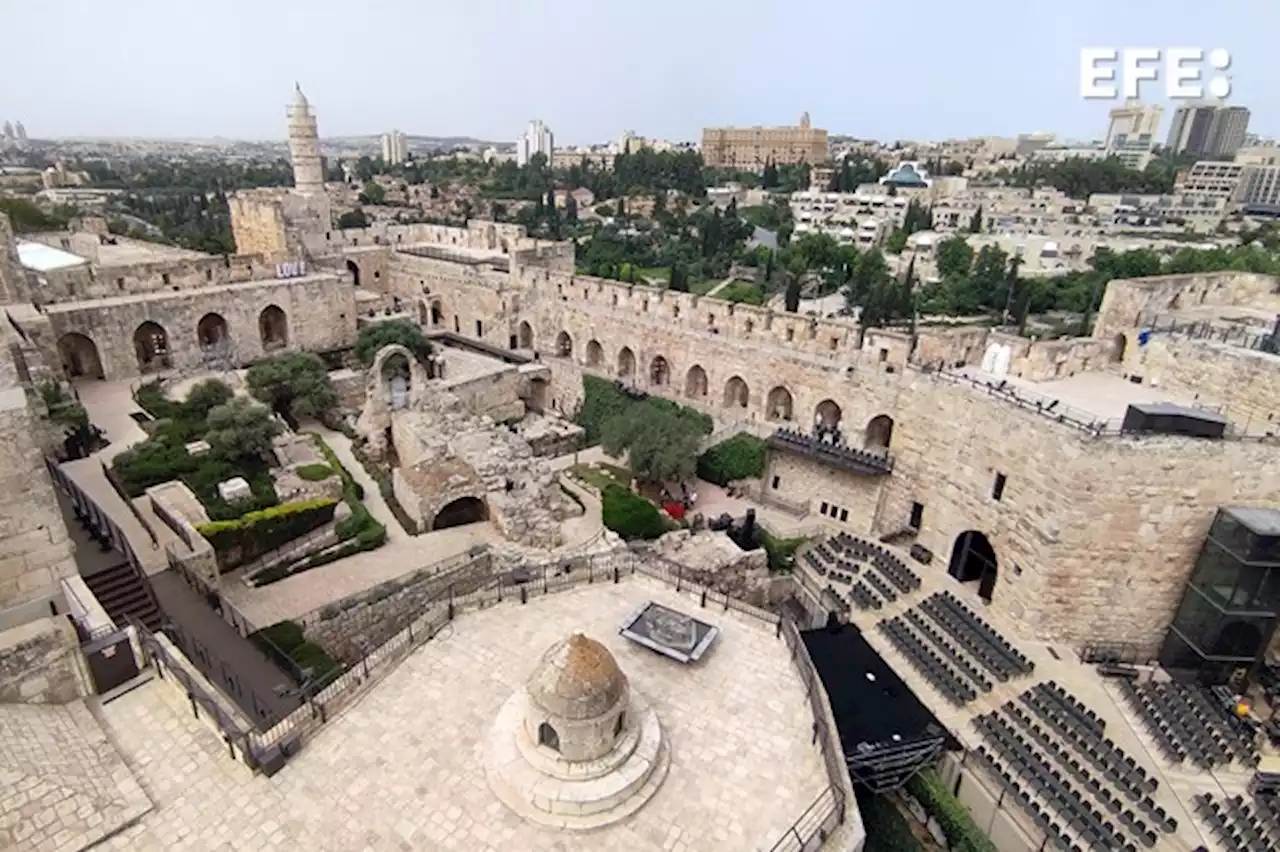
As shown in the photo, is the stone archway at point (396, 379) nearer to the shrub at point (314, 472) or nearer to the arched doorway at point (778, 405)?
the shrub at point (314, 472)

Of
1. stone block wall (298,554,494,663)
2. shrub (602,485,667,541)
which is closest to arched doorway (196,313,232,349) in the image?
stone block wall (298,554,494,663)

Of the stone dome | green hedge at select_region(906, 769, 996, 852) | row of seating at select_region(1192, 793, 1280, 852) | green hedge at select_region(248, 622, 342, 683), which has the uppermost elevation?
the stone dome

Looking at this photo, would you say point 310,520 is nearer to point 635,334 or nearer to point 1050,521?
point 635,334

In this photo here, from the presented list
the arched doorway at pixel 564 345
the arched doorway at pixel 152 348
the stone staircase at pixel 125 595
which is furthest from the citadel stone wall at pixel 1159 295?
the arched doorway at pixel 152 348

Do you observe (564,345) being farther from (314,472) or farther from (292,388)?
(314,472)

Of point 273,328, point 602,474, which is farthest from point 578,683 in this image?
point 273,328

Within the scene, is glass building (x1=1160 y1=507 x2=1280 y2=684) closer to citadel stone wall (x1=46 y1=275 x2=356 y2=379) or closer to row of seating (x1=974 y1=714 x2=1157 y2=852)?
row of seating (x1=974 y1=714 x2=1157 y2=852)
